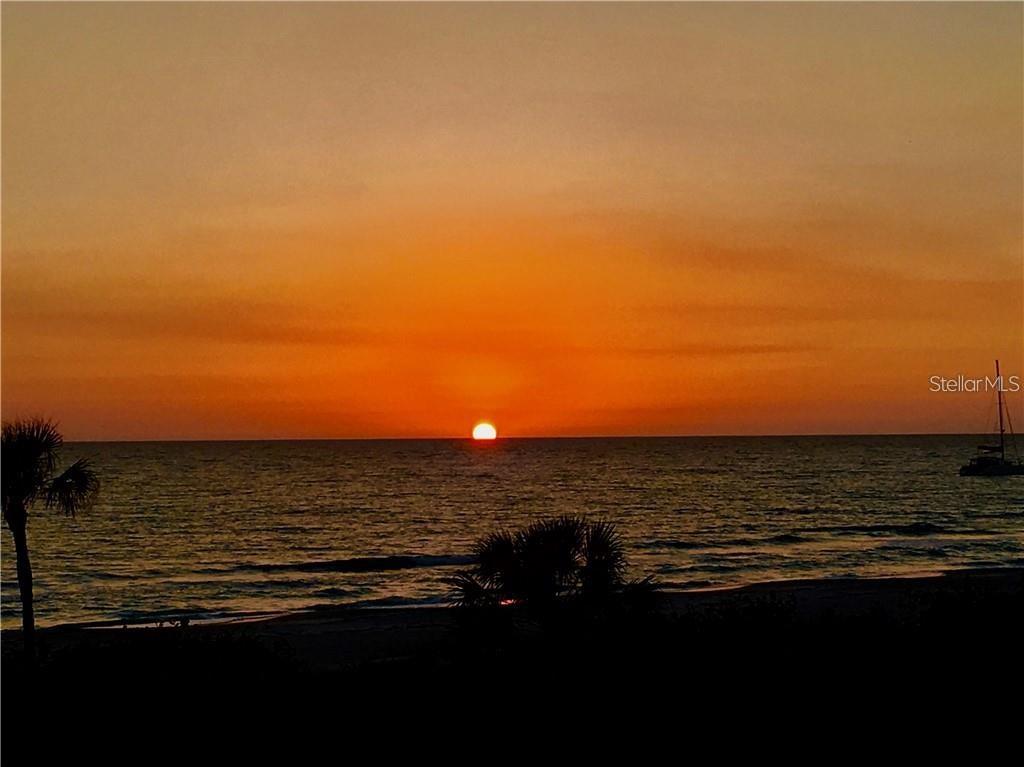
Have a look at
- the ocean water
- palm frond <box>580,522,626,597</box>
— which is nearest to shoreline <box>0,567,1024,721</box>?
palm frond <box>580,522,626,597</box>

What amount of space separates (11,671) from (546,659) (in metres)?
8.52

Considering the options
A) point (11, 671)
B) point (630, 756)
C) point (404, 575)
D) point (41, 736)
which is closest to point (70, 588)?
point (404, 575)

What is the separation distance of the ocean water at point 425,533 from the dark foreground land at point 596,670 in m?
33.8

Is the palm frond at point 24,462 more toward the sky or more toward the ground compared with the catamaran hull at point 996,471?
more toward the sky

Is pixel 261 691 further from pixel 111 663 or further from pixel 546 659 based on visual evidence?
pixel 546 659

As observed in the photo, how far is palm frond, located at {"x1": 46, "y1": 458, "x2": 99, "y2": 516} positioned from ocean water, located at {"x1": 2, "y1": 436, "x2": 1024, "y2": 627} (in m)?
25.8

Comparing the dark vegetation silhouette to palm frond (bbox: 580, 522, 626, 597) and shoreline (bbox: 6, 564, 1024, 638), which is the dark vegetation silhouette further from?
shoreline (bbox: 6, 564, 1024, 638)

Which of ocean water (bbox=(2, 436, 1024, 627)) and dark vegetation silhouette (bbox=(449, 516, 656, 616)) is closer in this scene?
dark vegetation silhouette (bbox=(449, 516, 656, 616))

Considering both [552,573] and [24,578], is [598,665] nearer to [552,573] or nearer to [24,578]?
[552,573]

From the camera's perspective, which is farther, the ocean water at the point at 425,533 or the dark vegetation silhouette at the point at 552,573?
the ocean water at the point at 425,533

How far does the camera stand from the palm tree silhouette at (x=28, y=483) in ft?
69.9

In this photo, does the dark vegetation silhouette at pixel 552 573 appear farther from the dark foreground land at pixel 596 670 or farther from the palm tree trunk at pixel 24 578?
the palm tree trunk at pixel 24 578

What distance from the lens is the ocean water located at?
178ft

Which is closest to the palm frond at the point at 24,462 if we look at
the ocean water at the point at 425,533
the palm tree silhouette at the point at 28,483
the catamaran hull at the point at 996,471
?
the palm tree silhouette at the point at 28,483
